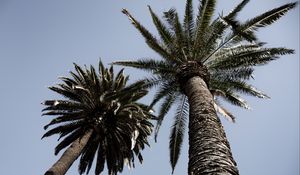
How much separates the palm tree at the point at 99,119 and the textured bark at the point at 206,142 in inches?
292

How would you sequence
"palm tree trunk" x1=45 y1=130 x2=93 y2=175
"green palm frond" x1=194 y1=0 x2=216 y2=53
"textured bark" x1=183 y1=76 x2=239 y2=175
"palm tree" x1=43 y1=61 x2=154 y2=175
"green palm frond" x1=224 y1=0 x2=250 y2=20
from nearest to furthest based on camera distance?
"textured bark" x1=183 y1=76 x2=239 y2=175
"palm tree trunk" x1=45 y1=130 x2=93 y2=175
"green palm frond" x1=224 y1=0 x2=250 y2=20
"green palm frond" x1=194 y1=0 x2=216 y2=53
"palm tree" x1=43 y1=61 x2=154 y2=175

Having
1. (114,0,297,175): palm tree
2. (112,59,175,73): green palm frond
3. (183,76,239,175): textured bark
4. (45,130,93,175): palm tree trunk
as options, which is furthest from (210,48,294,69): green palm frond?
(45,130,93,175): palm tree trunk

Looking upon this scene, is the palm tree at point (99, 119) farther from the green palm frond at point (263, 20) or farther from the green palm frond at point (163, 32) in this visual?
the green palm frond at point (263, 20)

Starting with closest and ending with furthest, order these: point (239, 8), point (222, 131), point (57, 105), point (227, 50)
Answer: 1. point (222, 131)
2. point (239, 8)
3. point (227, 50)
4. point (57, 105)

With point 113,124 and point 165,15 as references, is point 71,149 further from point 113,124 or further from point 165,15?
point 165,15

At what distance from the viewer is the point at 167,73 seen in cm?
1324

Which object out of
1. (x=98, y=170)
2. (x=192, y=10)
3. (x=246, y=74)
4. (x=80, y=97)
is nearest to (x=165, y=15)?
(x=192, y=10)

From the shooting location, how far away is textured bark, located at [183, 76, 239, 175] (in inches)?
232

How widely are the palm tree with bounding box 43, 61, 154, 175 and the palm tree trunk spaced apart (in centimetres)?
31

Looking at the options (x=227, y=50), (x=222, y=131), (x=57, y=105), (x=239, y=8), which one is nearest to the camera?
(x=222, y=131)

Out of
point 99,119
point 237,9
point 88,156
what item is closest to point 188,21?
point 237,9

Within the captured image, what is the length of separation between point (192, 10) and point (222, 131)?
7.53 metres

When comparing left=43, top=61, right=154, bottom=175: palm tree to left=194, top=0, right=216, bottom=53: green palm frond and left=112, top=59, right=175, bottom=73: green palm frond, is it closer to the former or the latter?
left=112, top=59, right=175, bottom=73: green palm frond

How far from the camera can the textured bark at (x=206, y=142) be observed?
5.89 meters
